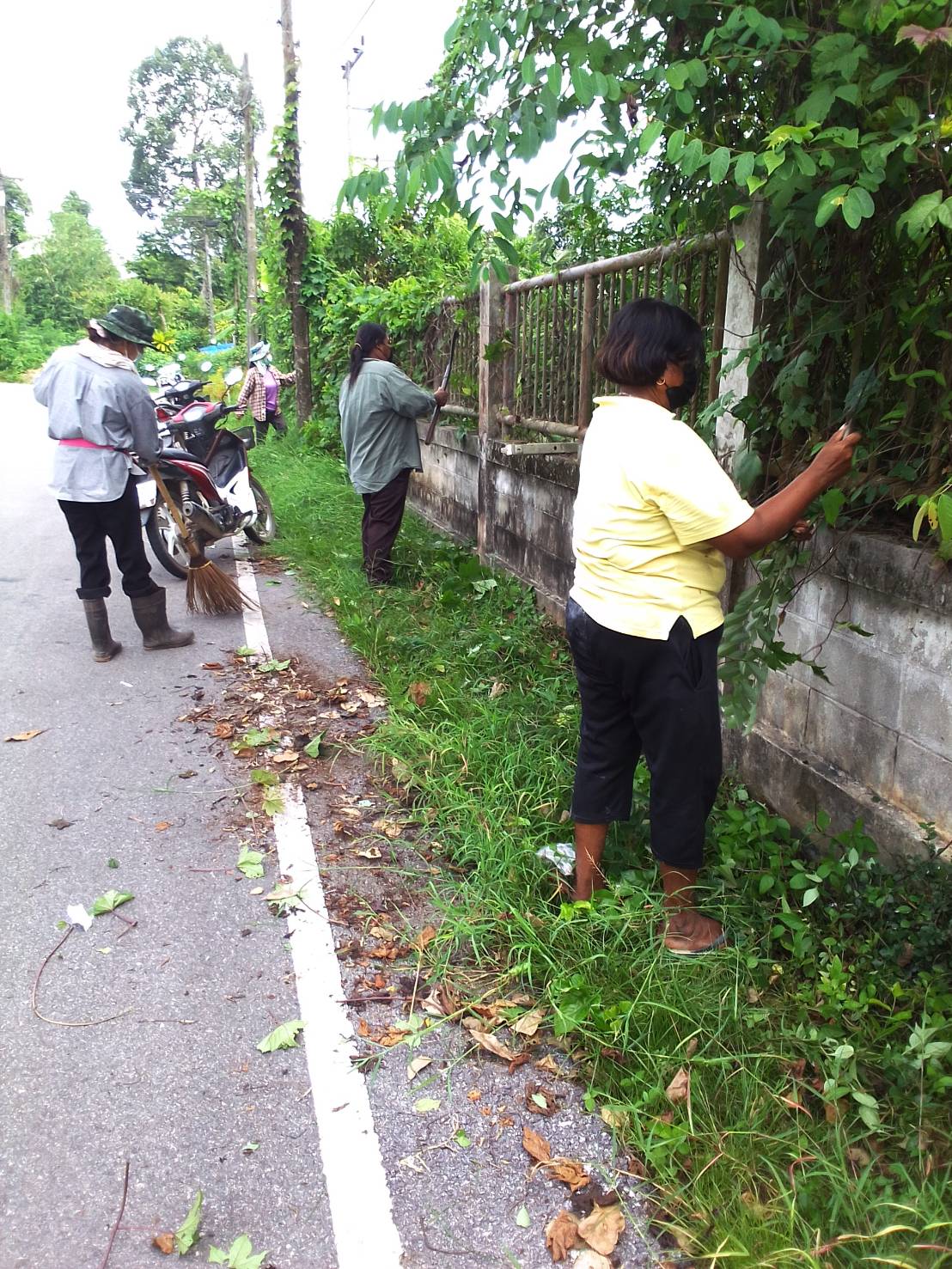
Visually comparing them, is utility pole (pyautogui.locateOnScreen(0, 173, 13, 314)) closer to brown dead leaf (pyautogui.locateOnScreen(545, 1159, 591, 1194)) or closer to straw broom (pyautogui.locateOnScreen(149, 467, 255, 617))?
straw broom (pyautogui.locateOnScreen(149, 467, 255, 617))

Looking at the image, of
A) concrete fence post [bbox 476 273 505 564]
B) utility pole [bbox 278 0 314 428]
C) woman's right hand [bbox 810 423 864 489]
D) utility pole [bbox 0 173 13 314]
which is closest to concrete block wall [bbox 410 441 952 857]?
woman's right hand [bbox 810 423 864 489]

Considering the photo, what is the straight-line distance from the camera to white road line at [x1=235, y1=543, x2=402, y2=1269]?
2.04 metres

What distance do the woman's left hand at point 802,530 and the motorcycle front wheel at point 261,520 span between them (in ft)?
21.1

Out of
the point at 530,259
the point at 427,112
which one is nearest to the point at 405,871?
the point at 427,112

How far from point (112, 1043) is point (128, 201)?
65.5m

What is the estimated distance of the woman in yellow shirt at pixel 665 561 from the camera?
2.39 metres

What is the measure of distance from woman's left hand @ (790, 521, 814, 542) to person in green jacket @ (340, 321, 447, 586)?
437 cm

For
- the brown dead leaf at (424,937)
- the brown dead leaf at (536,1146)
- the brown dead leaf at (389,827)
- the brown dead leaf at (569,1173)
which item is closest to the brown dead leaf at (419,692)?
the brown dead leaf at (389,827)

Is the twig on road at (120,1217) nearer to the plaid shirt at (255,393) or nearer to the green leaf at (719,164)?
the green leaf at (719,164)

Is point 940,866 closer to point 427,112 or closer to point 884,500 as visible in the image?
point 884,500

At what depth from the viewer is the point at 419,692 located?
4938mm

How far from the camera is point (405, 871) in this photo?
3.42m

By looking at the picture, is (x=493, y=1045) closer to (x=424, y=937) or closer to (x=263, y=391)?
(x=424, y=937)

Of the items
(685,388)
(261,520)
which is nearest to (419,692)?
(685,388)
